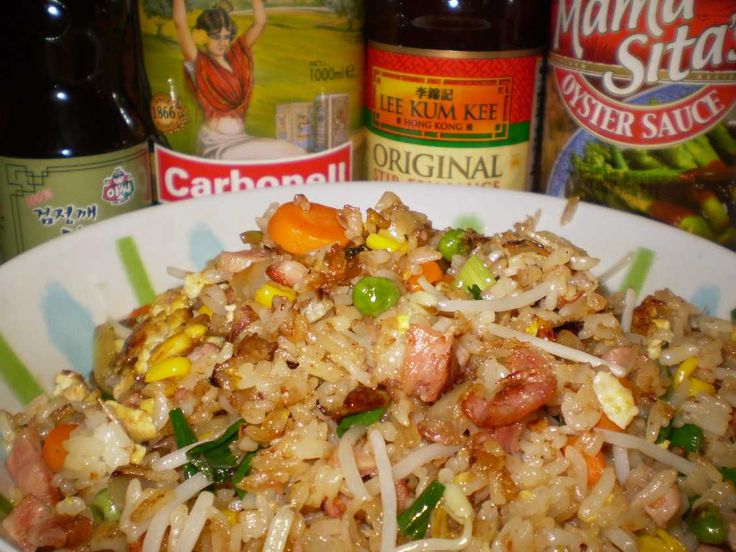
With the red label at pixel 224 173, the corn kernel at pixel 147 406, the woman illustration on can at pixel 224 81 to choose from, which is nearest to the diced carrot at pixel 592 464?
the corn kernel at pixel 147 406

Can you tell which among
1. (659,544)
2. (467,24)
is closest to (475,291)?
(659,544)

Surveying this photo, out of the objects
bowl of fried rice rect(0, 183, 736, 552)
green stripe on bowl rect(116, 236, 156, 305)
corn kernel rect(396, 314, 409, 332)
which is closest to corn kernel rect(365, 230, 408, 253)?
bowl of fried rice rect(0, 183, 736, 552)

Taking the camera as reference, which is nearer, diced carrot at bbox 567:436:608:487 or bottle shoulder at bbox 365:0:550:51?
diced carrot at bbox 567:436:608:487

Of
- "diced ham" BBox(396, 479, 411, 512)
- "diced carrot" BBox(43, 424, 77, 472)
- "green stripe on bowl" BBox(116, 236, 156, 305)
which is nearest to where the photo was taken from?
"diced ham" BBox(396, 479, 411, 512)

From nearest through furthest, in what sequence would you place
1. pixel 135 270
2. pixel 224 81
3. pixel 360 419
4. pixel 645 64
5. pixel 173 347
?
1. pixel 360 419
2. pixel 173 347
3. pixel 135 270
4. pixel 645 64
5. pixel 224 81

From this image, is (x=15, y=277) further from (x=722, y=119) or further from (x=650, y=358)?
(x=722, y=119)

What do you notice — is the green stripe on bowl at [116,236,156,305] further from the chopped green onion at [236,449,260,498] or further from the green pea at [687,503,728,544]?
the green pea at [687,503,728,544]

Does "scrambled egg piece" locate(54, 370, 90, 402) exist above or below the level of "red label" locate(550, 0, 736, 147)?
below

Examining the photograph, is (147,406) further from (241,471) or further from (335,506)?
(335,506)
